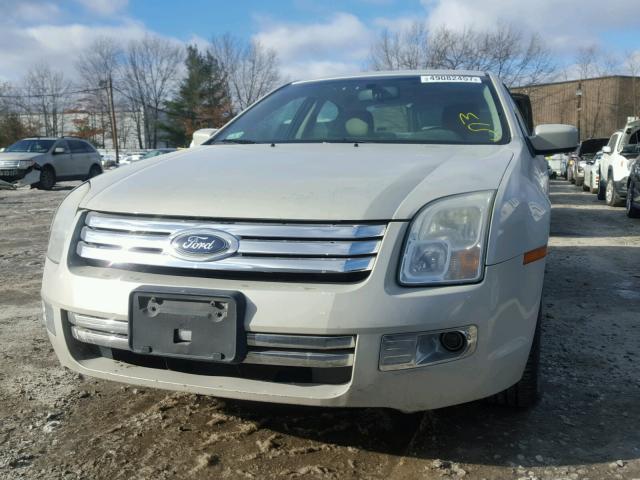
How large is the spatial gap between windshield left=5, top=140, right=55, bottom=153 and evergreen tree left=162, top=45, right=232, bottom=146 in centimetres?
3195

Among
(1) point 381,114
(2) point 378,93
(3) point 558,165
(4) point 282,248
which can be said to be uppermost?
(2) point 378,93

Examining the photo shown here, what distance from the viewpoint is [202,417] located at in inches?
103

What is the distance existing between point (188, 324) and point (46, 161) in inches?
680

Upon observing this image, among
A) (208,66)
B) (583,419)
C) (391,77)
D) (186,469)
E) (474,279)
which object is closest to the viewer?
(474,279)

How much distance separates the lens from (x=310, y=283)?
1.95 meters

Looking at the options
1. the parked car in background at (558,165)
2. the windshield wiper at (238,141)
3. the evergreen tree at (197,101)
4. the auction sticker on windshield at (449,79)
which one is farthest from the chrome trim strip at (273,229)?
the evergreen tree at (197,101)

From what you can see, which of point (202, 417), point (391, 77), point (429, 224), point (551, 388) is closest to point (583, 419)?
point (551, 388)

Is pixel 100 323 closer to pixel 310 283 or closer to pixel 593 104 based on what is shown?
pixel 310 283

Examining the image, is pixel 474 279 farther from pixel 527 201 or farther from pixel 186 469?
pixel 186 469

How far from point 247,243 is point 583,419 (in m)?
1.63

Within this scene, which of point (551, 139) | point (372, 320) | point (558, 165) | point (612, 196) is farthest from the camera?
point (558, 165)

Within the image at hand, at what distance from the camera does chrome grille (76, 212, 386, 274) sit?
6.38 ft

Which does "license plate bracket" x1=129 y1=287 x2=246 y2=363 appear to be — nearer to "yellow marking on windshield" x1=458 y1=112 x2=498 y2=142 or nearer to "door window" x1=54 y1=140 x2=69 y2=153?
"yellow marking on windshield" x1=458 y1=112 x2=498 y2=142

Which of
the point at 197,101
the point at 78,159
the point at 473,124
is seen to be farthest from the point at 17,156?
the point at 197,101
